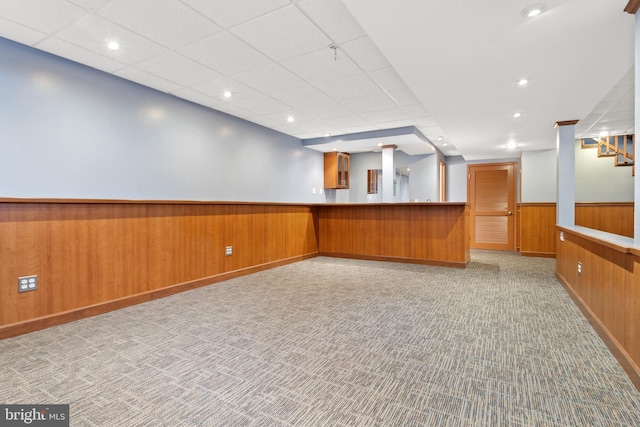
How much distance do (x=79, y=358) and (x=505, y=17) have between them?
11.9 ft

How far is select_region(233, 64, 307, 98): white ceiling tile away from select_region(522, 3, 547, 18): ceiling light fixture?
2.25m

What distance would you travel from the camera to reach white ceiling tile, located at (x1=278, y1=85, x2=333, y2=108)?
165 inches

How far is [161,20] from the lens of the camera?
263 centimetres

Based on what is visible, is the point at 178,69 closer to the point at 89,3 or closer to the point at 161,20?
the point at 161,20

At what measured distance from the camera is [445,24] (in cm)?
232

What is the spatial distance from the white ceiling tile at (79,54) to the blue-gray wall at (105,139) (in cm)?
11

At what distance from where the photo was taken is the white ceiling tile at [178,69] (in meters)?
3.32

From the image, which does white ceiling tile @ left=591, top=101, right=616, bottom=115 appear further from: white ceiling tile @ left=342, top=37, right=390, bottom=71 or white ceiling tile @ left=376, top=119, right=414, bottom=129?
white ceiling tile @ left=342, top=37, right=390, bottom=71

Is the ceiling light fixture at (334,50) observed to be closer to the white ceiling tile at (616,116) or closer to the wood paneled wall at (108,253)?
the wood paneled wall at (108,253)

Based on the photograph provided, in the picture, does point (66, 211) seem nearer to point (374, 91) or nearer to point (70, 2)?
point (70, 2)

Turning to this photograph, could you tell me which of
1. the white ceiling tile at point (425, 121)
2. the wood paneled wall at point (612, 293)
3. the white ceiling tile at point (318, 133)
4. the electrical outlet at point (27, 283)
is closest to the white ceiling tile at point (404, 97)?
the white ceiling tile at point (425, 121)

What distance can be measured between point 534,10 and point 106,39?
11.2 ft

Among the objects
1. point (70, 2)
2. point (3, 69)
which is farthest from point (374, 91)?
point (3, 69)

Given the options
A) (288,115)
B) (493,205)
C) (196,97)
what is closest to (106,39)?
(196,97)
